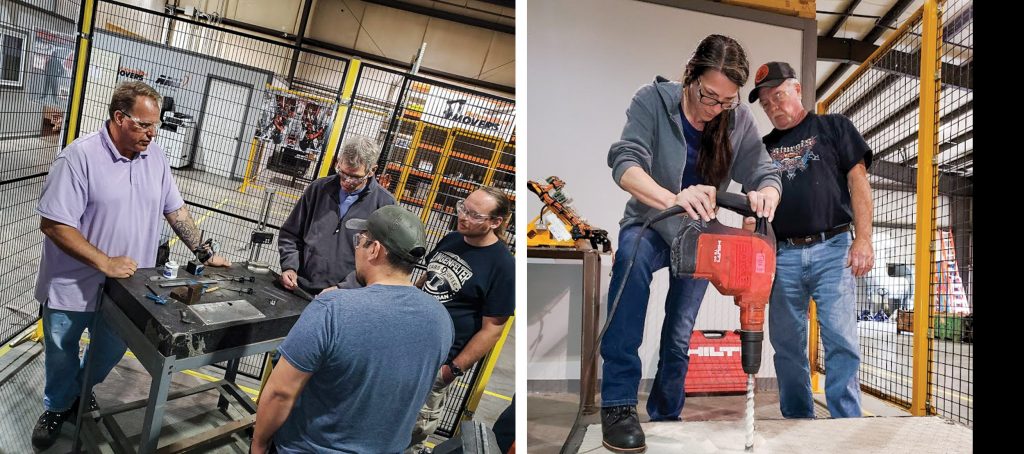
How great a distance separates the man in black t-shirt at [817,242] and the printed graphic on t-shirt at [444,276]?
1.10 meters

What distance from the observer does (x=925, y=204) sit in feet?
6.64

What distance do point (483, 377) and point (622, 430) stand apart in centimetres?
59

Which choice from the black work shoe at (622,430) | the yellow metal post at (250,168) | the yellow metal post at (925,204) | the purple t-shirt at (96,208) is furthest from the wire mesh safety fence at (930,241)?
the purple t-shirt at (96,208)

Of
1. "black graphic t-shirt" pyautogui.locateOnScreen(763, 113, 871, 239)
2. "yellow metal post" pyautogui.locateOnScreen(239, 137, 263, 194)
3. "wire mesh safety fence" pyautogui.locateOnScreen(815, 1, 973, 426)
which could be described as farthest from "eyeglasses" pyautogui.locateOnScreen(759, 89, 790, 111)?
"yellow metal post" pyautogui.locateOnScreen(239, 137, 263, 194)

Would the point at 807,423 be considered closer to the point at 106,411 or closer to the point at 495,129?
the point at 495,129

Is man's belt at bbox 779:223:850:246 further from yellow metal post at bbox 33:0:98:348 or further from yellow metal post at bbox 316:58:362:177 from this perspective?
yellow metal post at bbox 33:0:98:348

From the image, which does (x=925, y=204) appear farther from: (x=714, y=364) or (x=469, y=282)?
(x=469, y=282)

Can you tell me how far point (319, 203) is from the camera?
2021 mm

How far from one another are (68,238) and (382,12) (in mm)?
1155

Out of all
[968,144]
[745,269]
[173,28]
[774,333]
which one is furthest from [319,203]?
[968,144]

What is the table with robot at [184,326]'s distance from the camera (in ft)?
5.30

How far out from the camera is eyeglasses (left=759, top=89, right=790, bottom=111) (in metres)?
2.07

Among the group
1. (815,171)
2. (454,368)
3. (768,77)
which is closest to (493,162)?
(454,368)

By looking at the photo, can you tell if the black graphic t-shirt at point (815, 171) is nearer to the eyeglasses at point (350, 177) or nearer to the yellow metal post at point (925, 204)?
the yellow metal post at point (925, 204)
